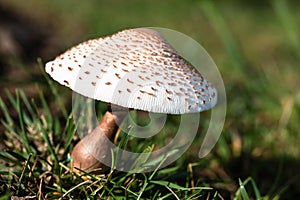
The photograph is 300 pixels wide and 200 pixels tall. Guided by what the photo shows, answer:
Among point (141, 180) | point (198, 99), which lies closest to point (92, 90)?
point (198, 99)

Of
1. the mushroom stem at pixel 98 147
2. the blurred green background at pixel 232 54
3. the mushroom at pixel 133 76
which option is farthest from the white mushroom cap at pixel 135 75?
the blurred green background at pixel 232 54

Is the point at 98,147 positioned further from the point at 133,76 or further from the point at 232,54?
the point at 232,54

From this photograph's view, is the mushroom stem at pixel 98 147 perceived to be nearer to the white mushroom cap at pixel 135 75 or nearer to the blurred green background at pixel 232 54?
the white mushroom cap at pixel 135 75

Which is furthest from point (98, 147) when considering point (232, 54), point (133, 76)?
point (232, 54)

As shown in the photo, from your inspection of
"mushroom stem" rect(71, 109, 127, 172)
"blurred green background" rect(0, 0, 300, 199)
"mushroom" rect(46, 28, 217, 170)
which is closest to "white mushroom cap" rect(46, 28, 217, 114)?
"mushroom" rect(46, 28, 217, 170)

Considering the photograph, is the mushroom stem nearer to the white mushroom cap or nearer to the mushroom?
the mushroom

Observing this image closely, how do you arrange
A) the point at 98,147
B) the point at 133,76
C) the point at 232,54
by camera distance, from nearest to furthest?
the point at 133,76 < the point at 98,147 < the point at 232,54

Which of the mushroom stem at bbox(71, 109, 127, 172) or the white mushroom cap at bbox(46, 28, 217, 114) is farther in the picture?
the mushroom stem at bbox(71, 109, 127, 172)
